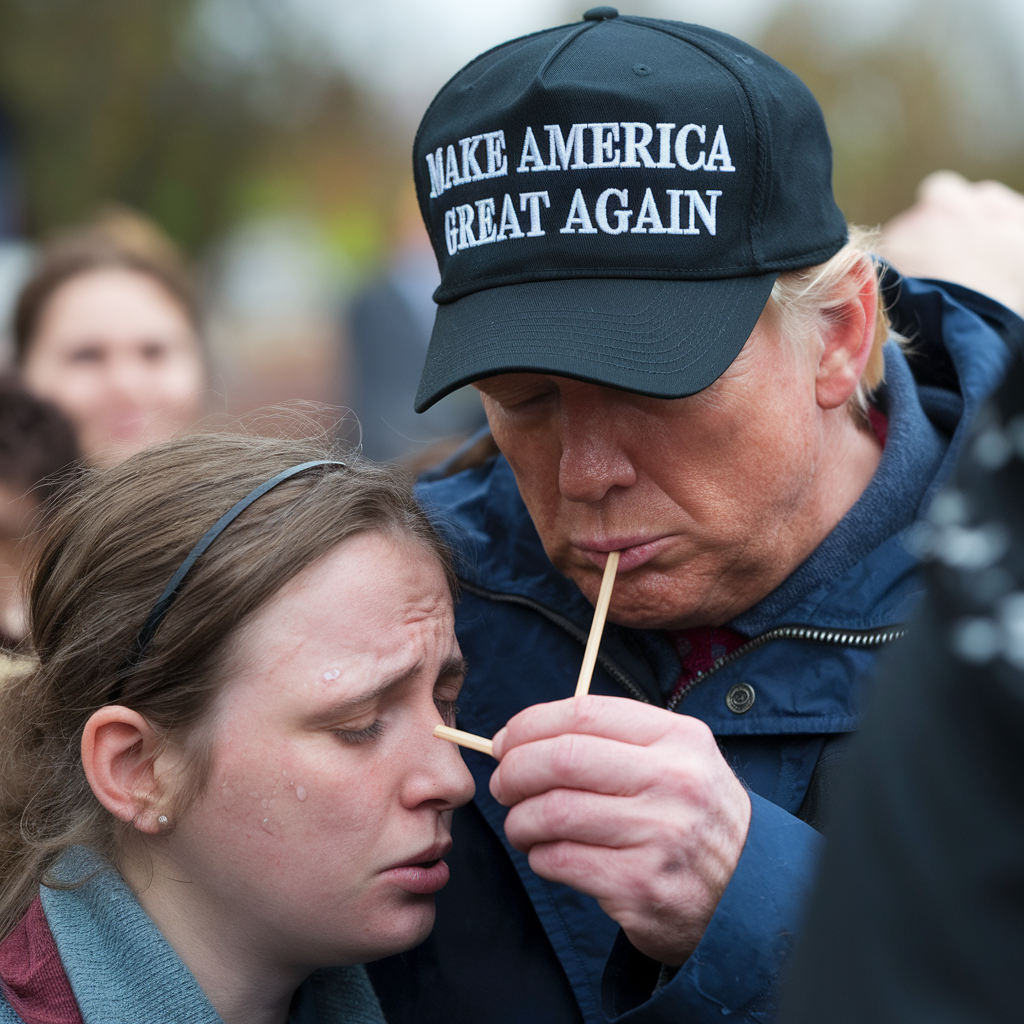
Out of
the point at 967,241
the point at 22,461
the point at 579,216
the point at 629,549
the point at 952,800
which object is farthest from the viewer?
the point at 22,461

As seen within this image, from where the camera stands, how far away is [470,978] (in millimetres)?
1885

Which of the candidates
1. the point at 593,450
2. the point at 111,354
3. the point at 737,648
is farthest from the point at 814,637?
the point at 111,354

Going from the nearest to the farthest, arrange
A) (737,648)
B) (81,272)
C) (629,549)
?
(629,549) < (737,648) < (81,272)

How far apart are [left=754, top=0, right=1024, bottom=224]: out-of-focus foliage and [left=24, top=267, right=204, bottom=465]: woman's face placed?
10747 millimetres

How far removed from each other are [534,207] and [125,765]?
0.98 metres

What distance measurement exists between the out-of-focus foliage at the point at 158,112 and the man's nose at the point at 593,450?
13529 millimetres

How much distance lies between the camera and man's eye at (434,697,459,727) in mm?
1804

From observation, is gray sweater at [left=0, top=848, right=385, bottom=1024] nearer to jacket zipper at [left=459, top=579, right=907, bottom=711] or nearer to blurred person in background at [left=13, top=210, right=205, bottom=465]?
jacket zipper at [left=459, top=579, right=907, bottom=711]

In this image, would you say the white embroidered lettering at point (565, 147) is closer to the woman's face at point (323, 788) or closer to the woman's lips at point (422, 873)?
the woman's face at point (323, 788)

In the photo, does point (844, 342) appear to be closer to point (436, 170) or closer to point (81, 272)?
point (436, 170)

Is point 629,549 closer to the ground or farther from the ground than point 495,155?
closer to the ground

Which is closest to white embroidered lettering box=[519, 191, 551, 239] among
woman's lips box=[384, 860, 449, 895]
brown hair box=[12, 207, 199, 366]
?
woman's lips box=[384, 860, 449, 895]

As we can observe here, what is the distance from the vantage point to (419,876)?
5.35 ft

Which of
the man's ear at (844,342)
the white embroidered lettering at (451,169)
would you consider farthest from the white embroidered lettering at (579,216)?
the man's ear at (844,342)
